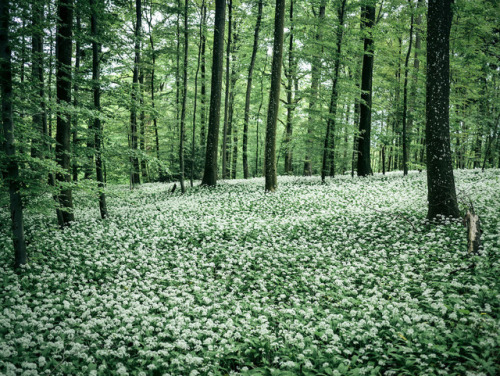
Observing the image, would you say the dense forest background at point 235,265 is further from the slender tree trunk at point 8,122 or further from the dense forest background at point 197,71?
the dense forest background at point 197,71

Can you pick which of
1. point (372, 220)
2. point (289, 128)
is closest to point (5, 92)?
point (372, 220)

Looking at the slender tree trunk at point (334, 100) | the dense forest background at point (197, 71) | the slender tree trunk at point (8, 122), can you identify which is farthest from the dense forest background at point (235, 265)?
the slender tree trunk at point (334, 100)

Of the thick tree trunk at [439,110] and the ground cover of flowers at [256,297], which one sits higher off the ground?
the thick tree trunk at [439,110]

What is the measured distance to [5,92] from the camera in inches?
208

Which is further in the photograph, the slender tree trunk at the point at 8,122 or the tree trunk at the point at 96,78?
the tree trunk at the point at 96,78

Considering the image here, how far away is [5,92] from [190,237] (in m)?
5.26

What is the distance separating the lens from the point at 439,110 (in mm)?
7426

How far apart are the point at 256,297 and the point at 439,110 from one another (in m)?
6.84

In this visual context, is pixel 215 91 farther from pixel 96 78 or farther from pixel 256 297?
pixel 256 297

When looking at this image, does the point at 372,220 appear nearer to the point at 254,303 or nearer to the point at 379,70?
the point at 254,303

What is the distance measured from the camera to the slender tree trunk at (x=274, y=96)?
12180 mm

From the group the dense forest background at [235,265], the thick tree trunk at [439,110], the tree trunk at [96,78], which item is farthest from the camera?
the tree trunk at [96,78]

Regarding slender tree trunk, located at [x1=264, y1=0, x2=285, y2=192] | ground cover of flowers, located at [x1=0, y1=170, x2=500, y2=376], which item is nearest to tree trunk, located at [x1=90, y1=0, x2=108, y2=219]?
ground cover of flowers, located at [x1=0, y1=170, x2=500, y2=376]

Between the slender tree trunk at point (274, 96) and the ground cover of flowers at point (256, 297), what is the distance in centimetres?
424
